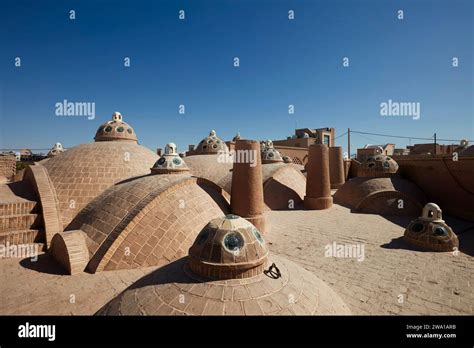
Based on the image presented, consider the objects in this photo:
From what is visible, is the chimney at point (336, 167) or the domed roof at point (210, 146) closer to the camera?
the domed roof at point (210, 146)

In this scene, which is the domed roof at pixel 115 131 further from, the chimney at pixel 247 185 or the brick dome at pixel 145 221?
the chimney at pixel 247 185

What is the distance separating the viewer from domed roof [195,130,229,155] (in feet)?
64.1

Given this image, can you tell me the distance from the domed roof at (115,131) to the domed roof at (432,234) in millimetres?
13303

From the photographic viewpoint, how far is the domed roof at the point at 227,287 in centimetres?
355

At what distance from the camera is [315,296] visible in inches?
163

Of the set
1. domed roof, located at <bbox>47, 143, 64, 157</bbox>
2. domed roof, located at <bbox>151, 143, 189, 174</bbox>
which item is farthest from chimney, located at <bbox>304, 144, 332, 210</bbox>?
domed roof, located at <bbox>47, 143, 64, 157</bbox>

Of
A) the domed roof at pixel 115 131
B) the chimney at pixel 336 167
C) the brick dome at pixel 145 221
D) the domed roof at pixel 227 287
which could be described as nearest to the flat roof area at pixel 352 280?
the brick dome at pixel 145 221

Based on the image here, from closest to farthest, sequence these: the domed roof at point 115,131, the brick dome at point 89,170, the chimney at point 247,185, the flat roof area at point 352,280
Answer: the flat roof area at point 352,280 < the brick dome at point 89,170 < the chimney at point 247,185 < the domed roof at point 115,131

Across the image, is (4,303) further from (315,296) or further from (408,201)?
(408,201)

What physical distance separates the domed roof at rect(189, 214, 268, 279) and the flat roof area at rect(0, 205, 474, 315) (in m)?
2.85

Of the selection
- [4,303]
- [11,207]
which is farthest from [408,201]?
[11,207]

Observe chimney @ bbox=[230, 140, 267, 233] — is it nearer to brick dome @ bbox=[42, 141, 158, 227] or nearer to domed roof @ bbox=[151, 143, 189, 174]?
domed roof @ bbox=[151, 143, 189, 174]

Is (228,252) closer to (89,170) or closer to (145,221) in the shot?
(145,221)
